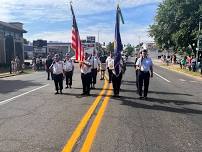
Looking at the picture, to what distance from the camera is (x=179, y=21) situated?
50.0 metres

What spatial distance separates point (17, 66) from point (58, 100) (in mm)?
28890

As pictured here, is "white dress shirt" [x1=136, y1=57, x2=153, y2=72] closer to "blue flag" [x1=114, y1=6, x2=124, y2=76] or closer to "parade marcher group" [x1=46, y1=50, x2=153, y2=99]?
"parade marcher group" [x1=46, y1=50, x2=153, y2=99]

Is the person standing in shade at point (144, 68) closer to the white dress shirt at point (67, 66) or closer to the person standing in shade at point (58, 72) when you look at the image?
the person standing in shade at point (58, 72)

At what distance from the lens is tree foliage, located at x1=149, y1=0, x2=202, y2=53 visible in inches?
1868

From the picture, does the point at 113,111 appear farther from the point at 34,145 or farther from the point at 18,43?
the point at 18,43

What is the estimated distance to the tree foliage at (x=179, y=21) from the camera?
156 feet

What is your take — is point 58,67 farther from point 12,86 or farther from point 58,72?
point 12,86

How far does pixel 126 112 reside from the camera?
11.3 metres

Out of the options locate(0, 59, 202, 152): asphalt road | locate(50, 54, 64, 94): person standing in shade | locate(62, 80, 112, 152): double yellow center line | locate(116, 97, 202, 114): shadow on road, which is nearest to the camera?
locate(62, 80, 112, 152): double yellow center line

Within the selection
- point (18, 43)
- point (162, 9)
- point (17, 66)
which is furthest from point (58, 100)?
point (18, 43)

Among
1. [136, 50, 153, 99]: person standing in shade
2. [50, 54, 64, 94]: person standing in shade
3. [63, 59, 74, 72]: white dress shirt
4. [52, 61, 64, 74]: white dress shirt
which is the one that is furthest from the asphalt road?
[63, 59, 74, 72]: white dress shirt

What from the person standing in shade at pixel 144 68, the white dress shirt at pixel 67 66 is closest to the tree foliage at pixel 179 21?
the white dress shirt at pixel 67 66

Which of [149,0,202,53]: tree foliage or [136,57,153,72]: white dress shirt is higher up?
[149,0,202,53]: tree foliage

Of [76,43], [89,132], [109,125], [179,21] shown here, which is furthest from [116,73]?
[179,21]
